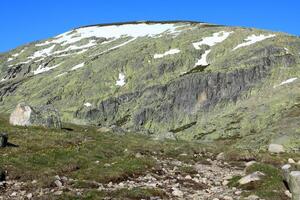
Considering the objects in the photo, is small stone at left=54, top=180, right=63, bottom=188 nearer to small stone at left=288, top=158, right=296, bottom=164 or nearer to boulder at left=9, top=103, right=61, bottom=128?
small stone at left=288, top=158, right=296, bottom=164

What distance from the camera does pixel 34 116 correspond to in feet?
170

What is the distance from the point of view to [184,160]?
36.9 meters

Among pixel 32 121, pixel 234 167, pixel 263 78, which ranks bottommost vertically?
pixel 234 167

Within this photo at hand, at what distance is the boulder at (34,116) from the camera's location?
5141 centimetres

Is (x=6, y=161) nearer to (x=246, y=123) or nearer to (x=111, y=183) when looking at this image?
(x=111, y=183)

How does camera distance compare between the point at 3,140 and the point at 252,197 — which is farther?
the point at 3,140

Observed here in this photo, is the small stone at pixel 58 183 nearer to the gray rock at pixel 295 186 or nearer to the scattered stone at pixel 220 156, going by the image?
the gray rock at pixel 295 186

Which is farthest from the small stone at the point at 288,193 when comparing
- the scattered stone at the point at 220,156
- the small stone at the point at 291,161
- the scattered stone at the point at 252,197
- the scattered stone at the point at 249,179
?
the scattered stone at the point at 220,156

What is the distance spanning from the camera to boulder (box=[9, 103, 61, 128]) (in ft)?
169

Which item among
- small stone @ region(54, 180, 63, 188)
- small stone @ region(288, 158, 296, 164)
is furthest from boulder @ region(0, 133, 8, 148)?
small stone @ region(288, 158, 296, 164)

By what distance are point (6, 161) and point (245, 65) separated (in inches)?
6812

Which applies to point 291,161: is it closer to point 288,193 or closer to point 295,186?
point 288,193

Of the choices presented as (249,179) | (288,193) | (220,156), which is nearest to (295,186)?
(288,193)

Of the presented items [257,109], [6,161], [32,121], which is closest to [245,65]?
[257,109]
